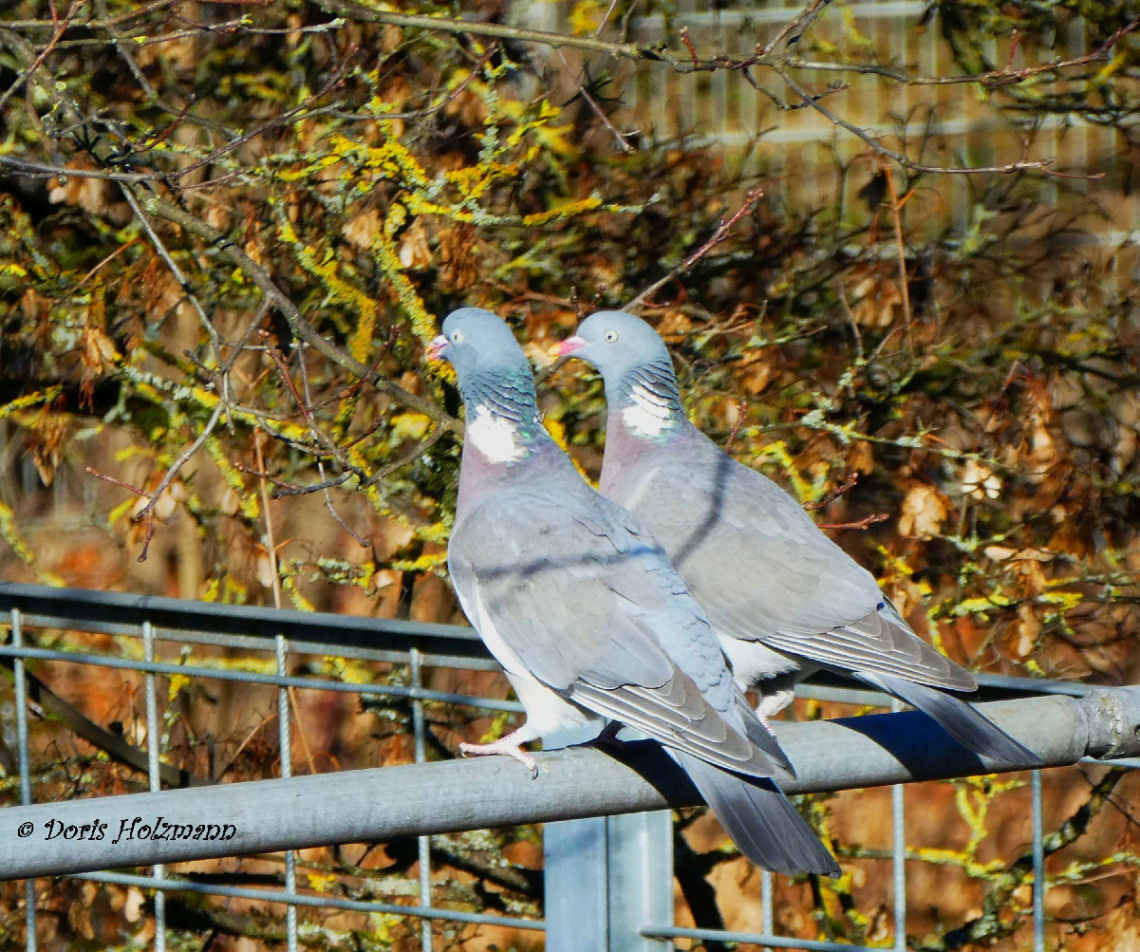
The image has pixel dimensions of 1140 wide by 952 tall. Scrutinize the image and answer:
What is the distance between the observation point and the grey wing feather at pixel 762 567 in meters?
2.61

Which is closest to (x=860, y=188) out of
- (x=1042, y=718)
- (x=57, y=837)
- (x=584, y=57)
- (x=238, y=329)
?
(x=584, y=57)

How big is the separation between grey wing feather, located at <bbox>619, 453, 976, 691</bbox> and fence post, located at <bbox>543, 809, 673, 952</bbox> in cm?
59

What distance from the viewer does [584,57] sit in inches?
160

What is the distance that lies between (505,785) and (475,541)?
1.07 meters

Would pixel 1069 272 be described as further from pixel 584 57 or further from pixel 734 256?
pixel 584 57

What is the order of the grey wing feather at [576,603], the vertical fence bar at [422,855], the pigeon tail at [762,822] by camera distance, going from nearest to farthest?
the pigeon tail at [762,822] < the grey wing feather at [576,603] < the vertical fence bar at [422,855]

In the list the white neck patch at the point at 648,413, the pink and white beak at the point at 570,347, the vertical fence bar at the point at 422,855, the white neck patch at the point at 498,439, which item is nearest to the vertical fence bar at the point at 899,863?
the vertical fence bar at the point at 422,855

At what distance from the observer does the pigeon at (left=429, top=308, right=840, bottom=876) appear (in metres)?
1.85

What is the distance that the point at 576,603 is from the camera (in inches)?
92.9

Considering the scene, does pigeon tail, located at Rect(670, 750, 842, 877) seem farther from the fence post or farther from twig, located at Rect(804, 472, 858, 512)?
twig, located at Rect(804, 472, 858, 512)

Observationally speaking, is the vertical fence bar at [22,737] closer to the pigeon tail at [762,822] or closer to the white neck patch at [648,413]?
the pigeon tail at [762,822]

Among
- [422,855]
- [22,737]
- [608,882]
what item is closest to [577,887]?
[608,882]

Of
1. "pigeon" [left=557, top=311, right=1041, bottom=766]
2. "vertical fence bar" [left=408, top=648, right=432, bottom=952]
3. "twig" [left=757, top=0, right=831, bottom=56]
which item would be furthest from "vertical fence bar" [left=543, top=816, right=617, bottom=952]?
"twig" [left=757, top=0, right=831, bottom=56]

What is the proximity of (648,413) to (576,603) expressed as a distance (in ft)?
2.83
